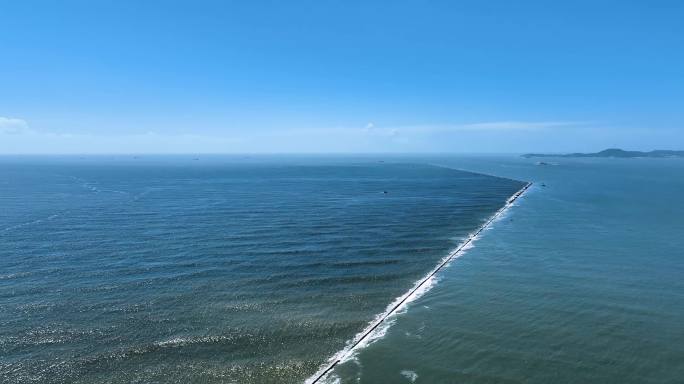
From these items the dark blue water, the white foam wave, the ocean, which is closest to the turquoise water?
the ocean

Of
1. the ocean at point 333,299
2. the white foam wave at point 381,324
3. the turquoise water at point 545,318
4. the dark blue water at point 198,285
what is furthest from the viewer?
the dark blue water at point 198,285

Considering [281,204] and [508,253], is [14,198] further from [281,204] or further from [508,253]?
[508,253]

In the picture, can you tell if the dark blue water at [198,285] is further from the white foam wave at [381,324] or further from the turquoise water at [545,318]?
the turquoise water at [545,318]

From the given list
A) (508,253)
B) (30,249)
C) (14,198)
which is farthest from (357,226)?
(14,198)

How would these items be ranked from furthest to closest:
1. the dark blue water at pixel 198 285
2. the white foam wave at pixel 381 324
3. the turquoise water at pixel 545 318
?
the dark blue water at pixel 198 285 < the white foam wave at pixel 381 324 < the turquoise water at pixel 545 318

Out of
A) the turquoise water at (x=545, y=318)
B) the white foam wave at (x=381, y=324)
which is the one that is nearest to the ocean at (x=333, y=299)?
the turquoise water at (x=545, y=318)

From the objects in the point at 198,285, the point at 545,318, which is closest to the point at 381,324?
the point at 545,318

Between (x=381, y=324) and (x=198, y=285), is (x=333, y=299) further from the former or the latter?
(x=198, y=285)
